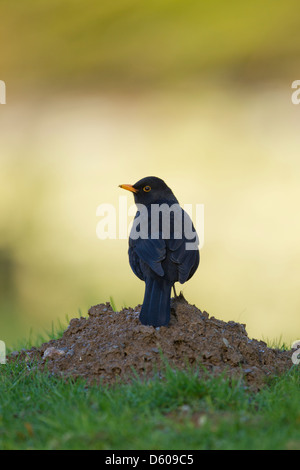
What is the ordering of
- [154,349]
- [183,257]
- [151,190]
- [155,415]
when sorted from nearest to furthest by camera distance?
1. [155,415]
2. [154,349]
3. [183,257]
4. [151,190]

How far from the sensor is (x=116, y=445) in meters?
4.46

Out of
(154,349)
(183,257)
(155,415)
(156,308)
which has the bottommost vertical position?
(155,415)

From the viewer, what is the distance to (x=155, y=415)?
191 inches

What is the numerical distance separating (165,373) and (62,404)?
3.35ft

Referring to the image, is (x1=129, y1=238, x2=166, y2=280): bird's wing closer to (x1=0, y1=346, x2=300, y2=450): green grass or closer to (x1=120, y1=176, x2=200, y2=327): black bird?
(x1=120, y1=176, x2=200, y2=327): black bird

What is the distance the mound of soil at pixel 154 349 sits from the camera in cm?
604

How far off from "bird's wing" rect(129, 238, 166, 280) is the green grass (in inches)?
49.2

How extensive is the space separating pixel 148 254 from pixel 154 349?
3.15 feet


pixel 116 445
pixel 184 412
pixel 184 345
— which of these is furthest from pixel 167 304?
pixel 116 445

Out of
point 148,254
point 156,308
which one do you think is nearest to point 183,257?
point 148,254

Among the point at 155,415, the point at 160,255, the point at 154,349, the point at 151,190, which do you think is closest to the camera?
the point at 155,415

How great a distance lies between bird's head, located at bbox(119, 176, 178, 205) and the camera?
742 centimetres

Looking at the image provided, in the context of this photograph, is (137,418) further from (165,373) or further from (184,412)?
(165,373)

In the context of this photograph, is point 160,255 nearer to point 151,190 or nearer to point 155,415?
point 151,190
